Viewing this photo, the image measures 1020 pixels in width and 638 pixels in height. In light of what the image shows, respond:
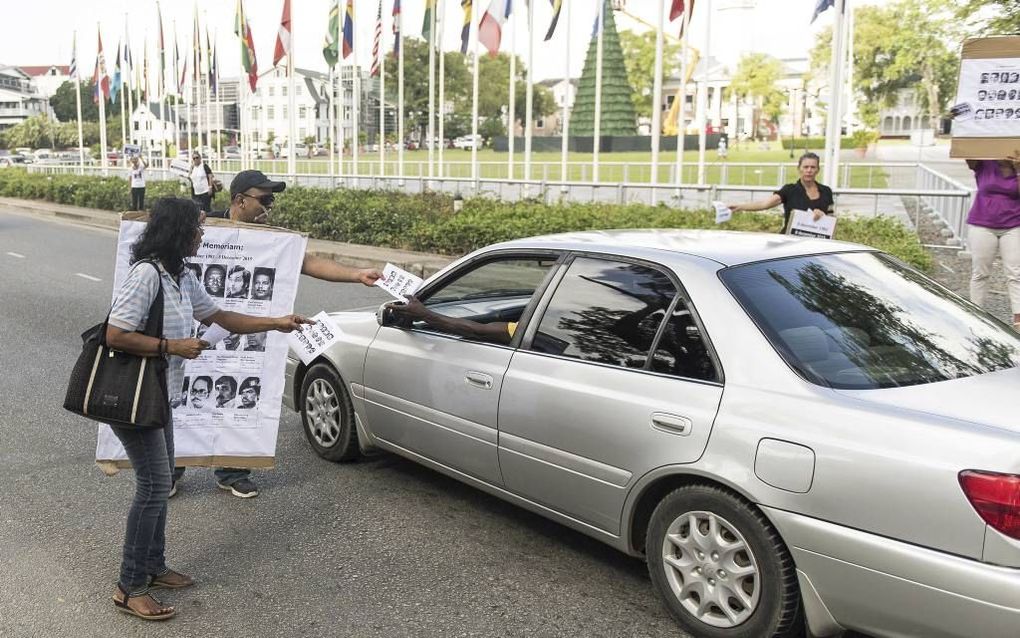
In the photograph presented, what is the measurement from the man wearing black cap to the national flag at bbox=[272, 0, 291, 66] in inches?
1062

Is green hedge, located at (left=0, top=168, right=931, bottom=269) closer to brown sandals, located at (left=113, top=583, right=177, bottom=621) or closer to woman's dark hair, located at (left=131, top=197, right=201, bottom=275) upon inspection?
woman's dark hair, located at (left=131, top=197, right=201, bottom=275)

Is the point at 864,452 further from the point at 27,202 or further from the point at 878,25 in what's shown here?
the point at 878,25

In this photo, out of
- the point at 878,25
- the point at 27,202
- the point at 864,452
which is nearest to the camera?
the point at 864,452

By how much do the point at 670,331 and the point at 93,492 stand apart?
3456mm

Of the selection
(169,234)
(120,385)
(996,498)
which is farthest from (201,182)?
(996,498)

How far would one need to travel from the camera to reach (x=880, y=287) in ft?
12.8

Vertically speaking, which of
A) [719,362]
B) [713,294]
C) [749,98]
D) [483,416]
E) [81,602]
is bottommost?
[81,602]

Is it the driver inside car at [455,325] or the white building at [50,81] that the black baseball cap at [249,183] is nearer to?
the driver inside car at [455,325]

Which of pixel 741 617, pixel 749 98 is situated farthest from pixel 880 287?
pixel 749 98

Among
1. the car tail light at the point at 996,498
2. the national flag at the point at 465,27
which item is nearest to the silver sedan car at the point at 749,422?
the car tail light at the point at 996,498

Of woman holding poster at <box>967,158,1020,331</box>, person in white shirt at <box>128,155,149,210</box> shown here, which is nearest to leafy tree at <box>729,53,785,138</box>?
person in white shirt at <box>128,155,149,210</box>

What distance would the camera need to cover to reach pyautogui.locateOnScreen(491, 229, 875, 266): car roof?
394 centimetres

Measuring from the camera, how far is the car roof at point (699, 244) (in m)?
3.94

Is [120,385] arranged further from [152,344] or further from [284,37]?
[284,37]
